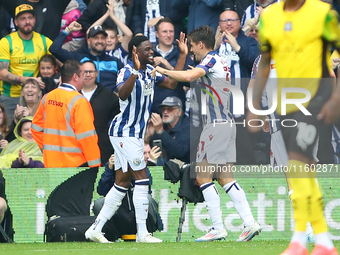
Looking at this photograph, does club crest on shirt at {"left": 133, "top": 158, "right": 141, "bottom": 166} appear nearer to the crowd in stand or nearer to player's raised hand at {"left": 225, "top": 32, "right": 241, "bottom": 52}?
the crowd in stand

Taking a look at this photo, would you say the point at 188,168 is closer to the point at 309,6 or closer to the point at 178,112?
the point at 178,112

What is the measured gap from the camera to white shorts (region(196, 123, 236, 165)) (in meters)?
7.56

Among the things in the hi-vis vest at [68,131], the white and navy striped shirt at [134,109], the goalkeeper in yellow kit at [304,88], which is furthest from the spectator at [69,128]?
the goalkeeper in yellow kit at [304,88]

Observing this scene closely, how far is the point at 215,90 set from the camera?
7738 mm

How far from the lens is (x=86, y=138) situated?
27.2ft

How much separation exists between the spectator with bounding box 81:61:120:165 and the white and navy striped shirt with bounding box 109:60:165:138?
6.19 ft

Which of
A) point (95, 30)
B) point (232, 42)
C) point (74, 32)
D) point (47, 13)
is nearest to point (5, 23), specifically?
point (47, 13)

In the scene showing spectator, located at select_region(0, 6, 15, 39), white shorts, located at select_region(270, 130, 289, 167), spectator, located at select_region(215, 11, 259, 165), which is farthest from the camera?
spectator, located at select_region(0, 6, 15, 39)

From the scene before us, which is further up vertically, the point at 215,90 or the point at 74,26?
the point at 74,26

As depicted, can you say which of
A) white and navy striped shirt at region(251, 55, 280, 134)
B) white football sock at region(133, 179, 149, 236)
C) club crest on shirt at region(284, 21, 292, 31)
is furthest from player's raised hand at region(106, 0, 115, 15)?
club crest on shirt at region(284, 21, 292, 31)

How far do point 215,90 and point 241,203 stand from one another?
1446 millimetres

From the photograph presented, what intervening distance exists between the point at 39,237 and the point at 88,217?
0.80 metres

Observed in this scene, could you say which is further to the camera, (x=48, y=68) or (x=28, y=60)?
(x=28, y=60)

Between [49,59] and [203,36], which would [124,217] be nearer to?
[203,36]
